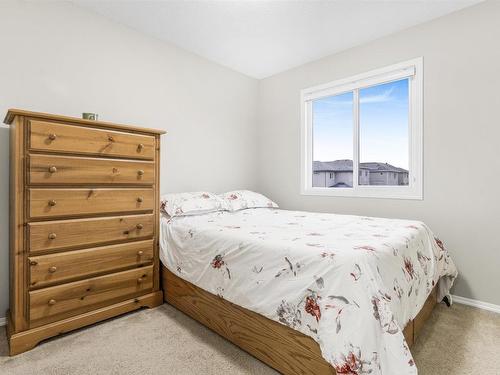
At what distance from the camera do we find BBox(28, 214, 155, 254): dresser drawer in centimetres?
160

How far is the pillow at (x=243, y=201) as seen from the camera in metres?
2.80

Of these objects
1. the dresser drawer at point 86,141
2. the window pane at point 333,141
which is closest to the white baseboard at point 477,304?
the window pane at point 333,141

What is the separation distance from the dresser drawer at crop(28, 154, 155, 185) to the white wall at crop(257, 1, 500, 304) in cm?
219

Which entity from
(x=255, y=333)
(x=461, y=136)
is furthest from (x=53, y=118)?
(x=461, y=136)

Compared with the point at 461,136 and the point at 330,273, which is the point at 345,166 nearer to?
the point at 461,136

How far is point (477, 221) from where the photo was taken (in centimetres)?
218

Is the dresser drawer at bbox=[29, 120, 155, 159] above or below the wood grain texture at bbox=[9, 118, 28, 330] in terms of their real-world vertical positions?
above

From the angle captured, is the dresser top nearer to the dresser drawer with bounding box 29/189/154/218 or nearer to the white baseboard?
the dresser drawer with bounding box 29/189/154/218

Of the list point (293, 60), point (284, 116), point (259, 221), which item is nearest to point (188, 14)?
point (293, 60)

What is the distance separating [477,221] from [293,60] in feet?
7.86

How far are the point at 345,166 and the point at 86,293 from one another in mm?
2682

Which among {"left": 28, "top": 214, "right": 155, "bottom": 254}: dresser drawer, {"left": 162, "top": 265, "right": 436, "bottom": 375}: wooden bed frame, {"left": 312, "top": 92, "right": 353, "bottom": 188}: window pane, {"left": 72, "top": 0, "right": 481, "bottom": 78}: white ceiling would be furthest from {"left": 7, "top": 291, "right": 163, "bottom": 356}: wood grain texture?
{"left": 72, "top": 0, "right": 481, "bottom": 78}: white ceiling

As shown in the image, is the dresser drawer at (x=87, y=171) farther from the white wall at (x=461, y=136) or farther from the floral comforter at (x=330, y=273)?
the white wall at (x=461, y=136)

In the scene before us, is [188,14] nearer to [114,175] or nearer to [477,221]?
[114,175]
